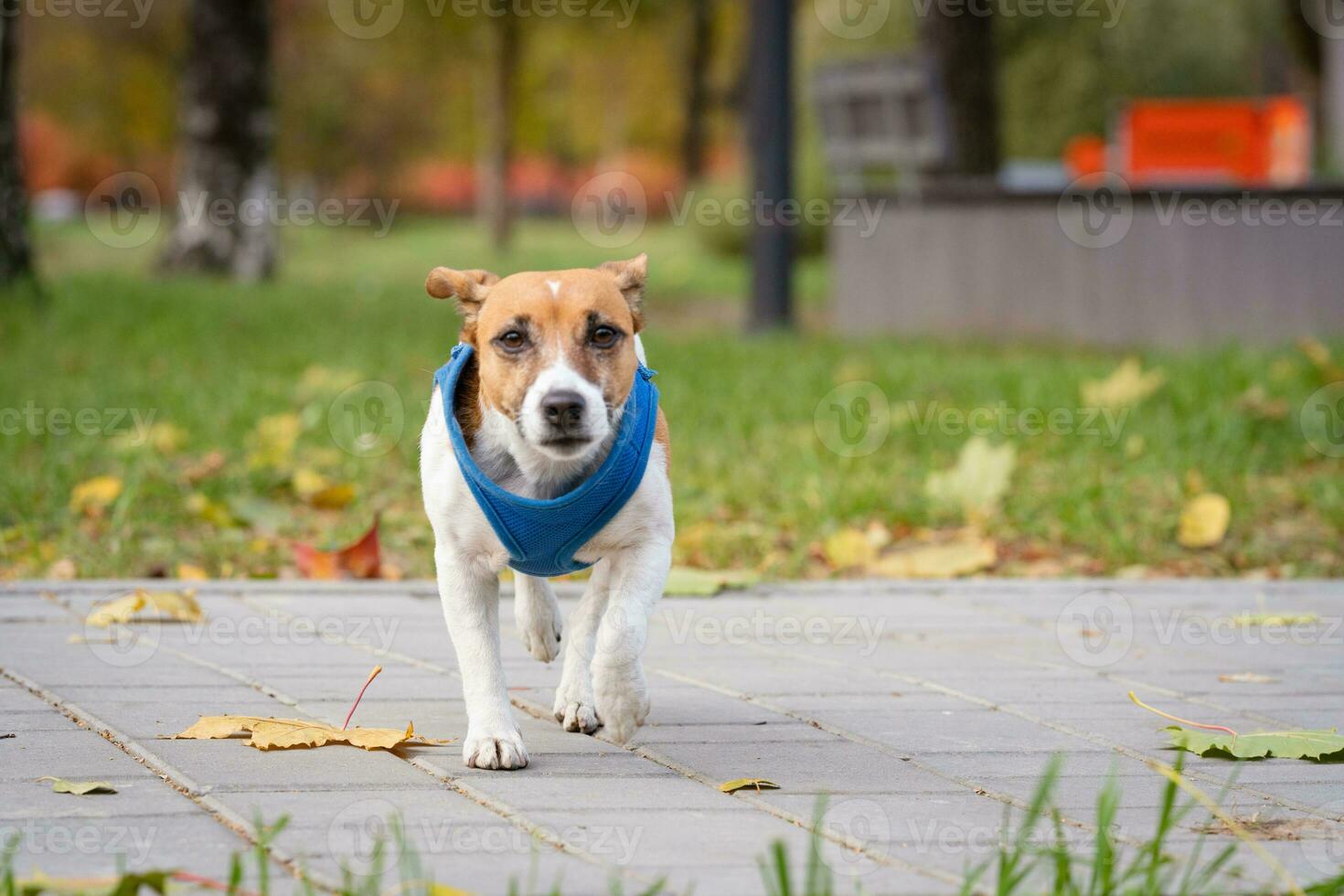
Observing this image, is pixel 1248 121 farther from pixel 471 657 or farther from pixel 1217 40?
pixel 471 657

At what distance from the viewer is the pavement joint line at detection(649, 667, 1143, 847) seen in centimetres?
319

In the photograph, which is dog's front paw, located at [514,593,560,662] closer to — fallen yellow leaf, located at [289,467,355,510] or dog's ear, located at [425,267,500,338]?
dog's ear, located at [425,267,500,338]

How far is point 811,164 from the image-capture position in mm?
24281

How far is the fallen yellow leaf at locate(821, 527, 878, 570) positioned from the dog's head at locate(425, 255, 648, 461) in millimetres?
2486

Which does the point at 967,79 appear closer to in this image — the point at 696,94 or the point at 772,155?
the point at 772,155

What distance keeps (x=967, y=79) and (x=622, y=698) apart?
11985mm

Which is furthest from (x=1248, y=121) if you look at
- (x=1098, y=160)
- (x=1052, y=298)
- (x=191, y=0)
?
(x=191, y=0)

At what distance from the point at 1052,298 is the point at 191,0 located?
8.50 metres

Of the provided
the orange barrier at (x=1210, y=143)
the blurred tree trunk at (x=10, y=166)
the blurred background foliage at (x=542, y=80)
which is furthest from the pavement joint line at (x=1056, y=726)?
the orange barrier at (x=1210, y=143)

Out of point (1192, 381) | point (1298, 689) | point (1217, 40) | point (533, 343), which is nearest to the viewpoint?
point (533, 343)

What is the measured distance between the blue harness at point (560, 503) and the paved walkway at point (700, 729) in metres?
0.48

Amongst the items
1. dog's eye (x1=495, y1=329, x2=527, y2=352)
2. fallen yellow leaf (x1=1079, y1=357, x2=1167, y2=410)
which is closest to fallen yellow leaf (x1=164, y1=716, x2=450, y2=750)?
dog's eye (x1=495, y1=329, x2=527, y2=352)

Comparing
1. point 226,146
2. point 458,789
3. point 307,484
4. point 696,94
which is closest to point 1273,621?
point 458,789

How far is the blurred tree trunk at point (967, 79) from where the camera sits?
14586mm
